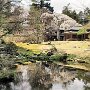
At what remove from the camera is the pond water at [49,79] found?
39.4 metres

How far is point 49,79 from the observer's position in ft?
151

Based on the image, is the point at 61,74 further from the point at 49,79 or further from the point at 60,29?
the point at 60,29

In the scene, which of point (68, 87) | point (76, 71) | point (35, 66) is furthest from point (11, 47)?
point (68, 87)

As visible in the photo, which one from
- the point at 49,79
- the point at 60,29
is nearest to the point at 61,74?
the point at 49,79

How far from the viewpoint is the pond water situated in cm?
3938

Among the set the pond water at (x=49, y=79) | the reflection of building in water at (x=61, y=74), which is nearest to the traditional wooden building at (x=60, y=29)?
the reflection of building in water at (x=61, y=74)

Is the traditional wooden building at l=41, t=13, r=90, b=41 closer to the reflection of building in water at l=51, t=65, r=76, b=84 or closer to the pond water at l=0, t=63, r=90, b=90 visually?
the reflection of building in water at l=51, t=65, r=76, b=84

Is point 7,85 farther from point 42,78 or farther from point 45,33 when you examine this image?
point 45,33

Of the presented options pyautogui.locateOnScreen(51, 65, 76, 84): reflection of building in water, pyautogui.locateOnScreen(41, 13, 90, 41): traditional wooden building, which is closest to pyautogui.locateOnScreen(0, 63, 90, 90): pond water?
pyautogui.locateOnScreen(51, 65, 76, 84): reflection of building in water

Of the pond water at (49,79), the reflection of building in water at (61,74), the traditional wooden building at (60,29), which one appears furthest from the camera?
the traditional wooden building at (60,29)

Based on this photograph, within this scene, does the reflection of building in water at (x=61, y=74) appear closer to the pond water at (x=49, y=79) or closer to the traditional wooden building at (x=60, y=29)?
the pond water at (x=49, y=79)

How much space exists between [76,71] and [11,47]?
21.0 m

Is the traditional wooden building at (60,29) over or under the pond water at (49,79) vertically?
over

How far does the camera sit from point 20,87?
126 feet
